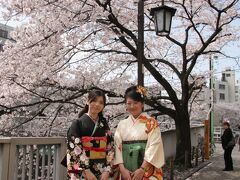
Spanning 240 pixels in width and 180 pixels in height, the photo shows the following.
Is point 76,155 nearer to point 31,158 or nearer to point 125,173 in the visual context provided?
point 125,173

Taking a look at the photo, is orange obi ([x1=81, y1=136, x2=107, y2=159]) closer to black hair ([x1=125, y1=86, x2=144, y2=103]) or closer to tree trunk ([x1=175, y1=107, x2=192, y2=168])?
black hair ([x1=125, y1=86, x2=144, y2=103])

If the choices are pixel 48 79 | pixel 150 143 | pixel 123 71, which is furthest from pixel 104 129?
pixel 123 71

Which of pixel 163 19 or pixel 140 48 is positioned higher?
pixel 163 19

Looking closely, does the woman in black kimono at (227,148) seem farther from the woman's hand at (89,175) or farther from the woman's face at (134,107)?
the woman's hand at (89,175)

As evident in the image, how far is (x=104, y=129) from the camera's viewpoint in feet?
13.4

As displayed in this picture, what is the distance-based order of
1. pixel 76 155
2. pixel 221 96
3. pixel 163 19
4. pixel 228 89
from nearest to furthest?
1. pixel 76 155
2. pixel 163 19
3. pixel 221 96
4. pixel 228 89

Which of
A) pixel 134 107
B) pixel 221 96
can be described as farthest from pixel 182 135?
pixel 221 96

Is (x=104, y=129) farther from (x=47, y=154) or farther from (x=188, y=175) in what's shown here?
(x=188, y=175)

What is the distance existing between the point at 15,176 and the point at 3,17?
18.3 feet

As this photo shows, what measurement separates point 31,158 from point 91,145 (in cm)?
150

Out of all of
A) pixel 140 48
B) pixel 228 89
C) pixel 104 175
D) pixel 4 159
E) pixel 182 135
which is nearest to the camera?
pixel 104 175

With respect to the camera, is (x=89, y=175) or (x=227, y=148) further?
(x=227, y=148)

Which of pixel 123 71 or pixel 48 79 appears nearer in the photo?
pixel 48 79

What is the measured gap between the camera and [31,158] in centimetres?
509
